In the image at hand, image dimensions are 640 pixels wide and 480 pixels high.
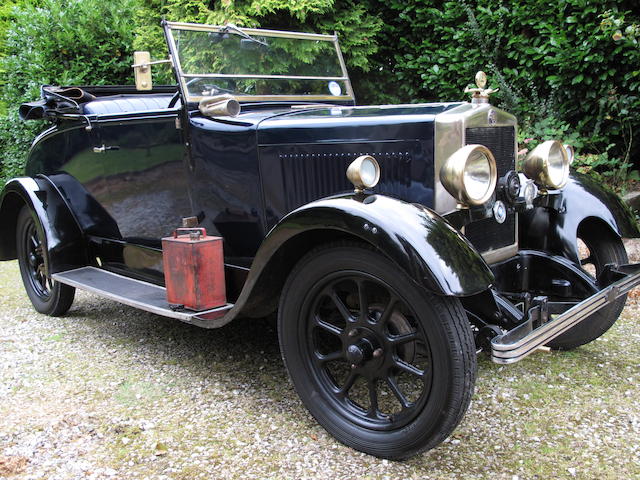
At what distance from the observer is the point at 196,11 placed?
5973 mm

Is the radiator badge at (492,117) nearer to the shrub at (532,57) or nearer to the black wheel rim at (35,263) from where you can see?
the shrub at (532,57)

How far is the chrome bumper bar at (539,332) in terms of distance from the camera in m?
2.04

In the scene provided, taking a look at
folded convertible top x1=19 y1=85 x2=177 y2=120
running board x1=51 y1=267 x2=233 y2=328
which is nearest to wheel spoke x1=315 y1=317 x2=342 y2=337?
running board x1=51 y1=267 x2=233 y2=328

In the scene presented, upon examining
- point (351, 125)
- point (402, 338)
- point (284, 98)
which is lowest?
point (402, 338)

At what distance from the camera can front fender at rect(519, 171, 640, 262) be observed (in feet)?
10.1

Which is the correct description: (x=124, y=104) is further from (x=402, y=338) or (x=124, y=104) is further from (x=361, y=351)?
(x=402, y=338)

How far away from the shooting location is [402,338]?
2232 millimetres

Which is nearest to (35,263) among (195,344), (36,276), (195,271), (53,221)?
(36,276)

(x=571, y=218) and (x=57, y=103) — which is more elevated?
(x=57, y=103)

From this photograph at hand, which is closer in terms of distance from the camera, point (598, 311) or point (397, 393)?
point (397, 393)

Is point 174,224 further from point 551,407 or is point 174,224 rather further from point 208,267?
point 551,407

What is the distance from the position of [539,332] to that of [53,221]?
10.5 feet

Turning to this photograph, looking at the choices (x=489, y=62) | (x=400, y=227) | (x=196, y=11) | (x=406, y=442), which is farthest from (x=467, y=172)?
(x=196, y=11)

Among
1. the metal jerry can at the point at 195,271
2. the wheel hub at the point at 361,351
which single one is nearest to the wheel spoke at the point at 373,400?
the wheel hub at the point at 361,351
